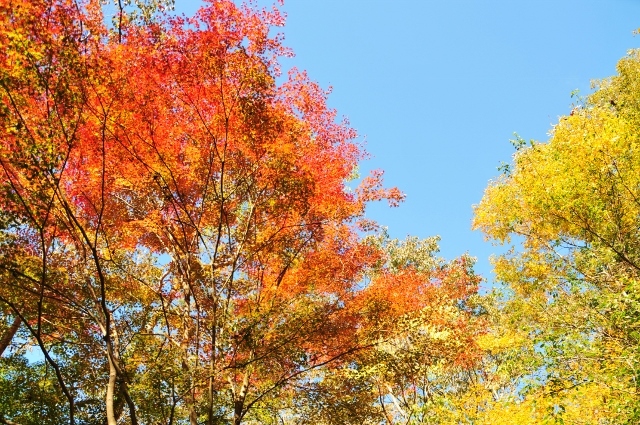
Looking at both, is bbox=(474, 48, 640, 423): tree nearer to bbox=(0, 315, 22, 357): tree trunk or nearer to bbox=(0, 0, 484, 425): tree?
bbox=(0, 0, 484, 425): tree

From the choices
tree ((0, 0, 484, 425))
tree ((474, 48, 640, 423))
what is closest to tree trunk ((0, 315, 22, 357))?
tree ((0, 0, 484, 425))

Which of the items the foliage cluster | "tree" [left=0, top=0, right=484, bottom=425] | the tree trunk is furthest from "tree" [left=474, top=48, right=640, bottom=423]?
the tree trunk

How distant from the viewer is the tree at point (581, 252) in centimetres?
789

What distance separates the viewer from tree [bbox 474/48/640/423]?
25.9ft

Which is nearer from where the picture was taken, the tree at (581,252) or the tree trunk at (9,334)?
the tree at (581,252)

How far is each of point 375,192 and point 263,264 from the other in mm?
3492

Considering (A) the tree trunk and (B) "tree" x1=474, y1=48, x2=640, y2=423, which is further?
(A) the tree trunk

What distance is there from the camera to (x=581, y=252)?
12.0 meters

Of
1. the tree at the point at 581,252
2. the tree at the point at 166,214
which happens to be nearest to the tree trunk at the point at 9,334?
the tree at the point at 166,214

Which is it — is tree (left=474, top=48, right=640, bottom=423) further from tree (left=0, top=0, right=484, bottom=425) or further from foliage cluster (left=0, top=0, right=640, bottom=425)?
tree (left=0, top=0, right=484, bottom=425)

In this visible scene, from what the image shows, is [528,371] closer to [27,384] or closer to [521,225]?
[521,225]

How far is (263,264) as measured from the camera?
11664 mm

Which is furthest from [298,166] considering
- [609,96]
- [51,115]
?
[609,96]

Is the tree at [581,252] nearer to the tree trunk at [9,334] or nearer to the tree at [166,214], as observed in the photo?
the tree at [166,214]
